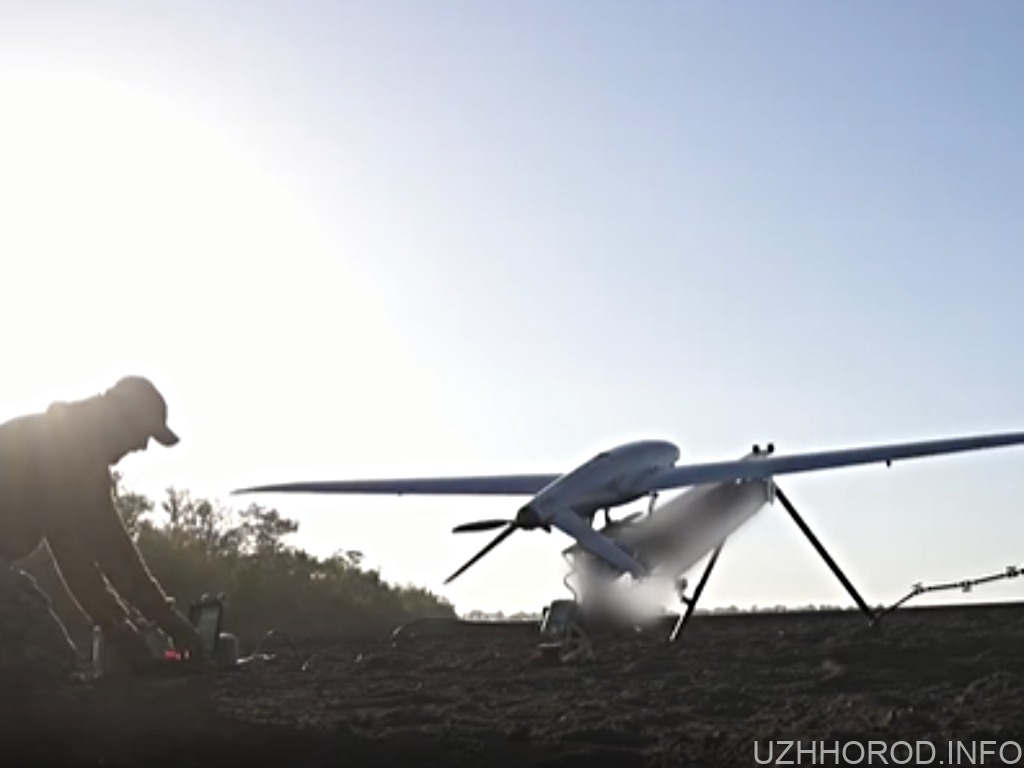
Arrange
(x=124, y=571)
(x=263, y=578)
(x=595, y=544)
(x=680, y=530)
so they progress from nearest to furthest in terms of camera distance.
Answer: (x=124, y=571) → (x=595, y=544) → (x=680, y=530) → (x=263, y=578)

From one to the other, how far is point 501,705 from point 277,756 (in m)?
2.79

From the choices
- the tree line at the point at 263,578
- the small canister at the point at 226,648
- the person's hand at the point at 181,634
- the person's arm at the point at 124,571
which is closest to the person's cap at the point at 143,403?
the person's arm at the point at 124,571

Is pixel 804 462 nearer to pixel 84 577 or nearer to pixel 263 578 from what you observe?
pixel 84 577

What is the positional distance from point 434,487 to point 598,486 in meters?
3.73

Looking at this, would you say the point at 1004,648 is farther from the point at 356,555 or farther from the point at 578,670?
the point at 356,555

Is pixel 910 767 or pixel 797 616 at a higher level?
pixel 797 616

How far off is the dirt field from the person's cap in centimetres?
217

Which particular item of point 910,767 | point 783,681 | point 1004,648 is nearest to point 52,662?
point 783,681

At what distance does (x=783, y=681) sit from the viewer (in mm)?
12359

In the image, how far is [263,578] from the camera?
124 ft

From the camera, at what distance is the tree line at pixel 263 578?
34.3m

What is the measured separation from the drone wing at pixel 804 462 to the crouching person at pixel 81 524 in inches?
254

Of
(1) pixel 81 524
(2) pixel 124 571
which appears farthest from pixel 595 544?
(1) pixel 81 524

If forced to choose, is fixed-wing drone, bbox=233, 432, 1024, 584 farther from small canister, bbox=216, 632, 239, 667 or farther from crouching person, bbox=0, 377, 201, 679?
crouching person, bbox=0, 377, 201, 679
